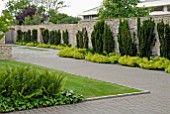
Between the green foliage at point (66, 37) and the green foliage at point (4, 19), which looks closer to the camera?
the green foliage at point (4, 19)

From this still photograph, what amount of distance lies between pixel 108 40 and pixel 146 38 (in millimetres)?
3390

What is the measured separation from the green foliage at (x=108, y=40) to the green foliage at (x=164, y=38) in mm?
4175

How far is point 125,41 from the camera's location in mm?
18750

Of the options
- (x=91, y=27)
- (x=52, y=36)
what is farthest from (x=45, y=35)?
(x=91, y=27)

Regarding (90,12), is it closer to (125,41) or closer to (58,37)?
(58,37)

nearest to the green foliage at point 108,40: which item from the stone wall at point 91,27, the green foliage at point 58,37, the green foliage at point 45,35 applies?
the stone wall at point 91,27

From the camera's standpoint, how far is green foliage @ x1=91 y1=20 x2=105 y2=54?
20.8m

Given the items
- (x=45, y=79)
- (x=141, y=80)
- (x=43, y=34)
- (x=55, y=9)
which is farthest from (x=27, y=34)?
(x=45, y=79)

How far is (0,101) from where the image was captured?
8.03m

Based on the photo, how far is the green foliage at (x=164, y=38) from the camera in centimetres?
1599

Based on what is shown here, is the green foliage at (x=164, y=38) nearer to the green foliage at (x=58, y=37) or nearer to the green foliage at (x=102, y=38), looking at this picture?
the green foliage at (x=102, y=38)

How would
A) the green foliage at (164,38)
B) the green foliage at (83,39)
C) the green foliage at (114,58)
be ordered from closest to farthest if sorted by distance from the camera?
the green foliage at (164,38)
the green foliage at (114,58)
the green foliage at (83,39)

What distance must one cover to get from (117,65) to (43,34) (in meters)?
18.0

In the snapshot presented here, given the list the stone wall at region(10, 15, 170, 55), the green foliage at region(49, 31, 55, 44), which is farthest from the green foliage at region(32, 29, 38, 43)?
the green foliage at region(49, 31, 55, 44)
